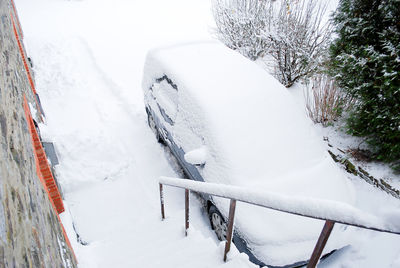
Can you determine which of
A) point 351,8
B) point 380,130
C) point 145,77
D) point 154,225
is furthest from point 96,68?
point 380,130

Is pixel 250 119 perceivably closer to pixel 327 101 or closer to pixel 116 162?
pixel 327 101

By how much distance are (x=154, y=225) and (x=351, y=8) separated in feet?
14.1

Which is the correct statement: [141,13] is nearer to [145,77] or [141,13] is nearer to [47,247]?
[145,77]

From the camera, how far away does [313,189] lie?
10.5 feet

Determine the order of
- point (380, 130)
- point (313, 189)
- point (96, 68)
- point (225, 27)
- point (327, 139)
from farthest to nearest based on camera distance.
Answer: point (96, 68) → point (225, 27) → point (327, 139) → point (380, 130) → point (313, 189)

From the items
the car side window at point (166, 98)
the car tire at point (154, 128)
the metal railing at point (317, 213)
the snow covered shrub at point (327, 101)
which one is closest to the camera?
the metal railing at point (317, 213)

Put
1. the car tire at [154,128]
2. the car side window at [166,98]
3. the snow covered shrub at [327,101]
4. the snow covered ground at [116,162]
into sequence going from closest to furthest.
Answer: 1. the snow covered ground at [116,162]
2. the car side window at [166,98]
3. the snow covered shrub at [327,101]
4. the car tire at [154,128]

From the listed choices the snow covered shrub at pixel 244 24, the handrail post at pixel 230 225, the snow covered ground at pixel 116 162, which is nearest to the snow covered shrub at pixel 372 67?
the snow covered ground at pixel 116 162

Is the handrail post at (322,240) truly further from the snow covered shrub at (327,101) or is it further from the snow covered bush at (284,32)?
the snow covered bush at (284,32)

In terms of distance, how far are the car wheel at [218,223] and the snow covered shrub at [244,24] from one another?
517 cm

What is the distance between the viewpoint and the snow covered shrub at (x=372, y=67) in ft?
11.3

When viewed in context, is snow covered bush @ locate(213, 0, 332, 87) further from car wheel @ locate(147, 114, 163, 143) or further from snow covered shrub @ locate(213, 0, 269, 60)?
car wheel @ locate(147, 114, 163, 143)

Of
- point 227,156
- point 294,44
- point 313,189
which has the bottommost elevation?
point 313,189

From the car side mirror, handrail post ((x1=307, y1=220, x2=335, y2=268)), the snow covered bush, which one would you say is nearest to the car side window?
the car side mirror
